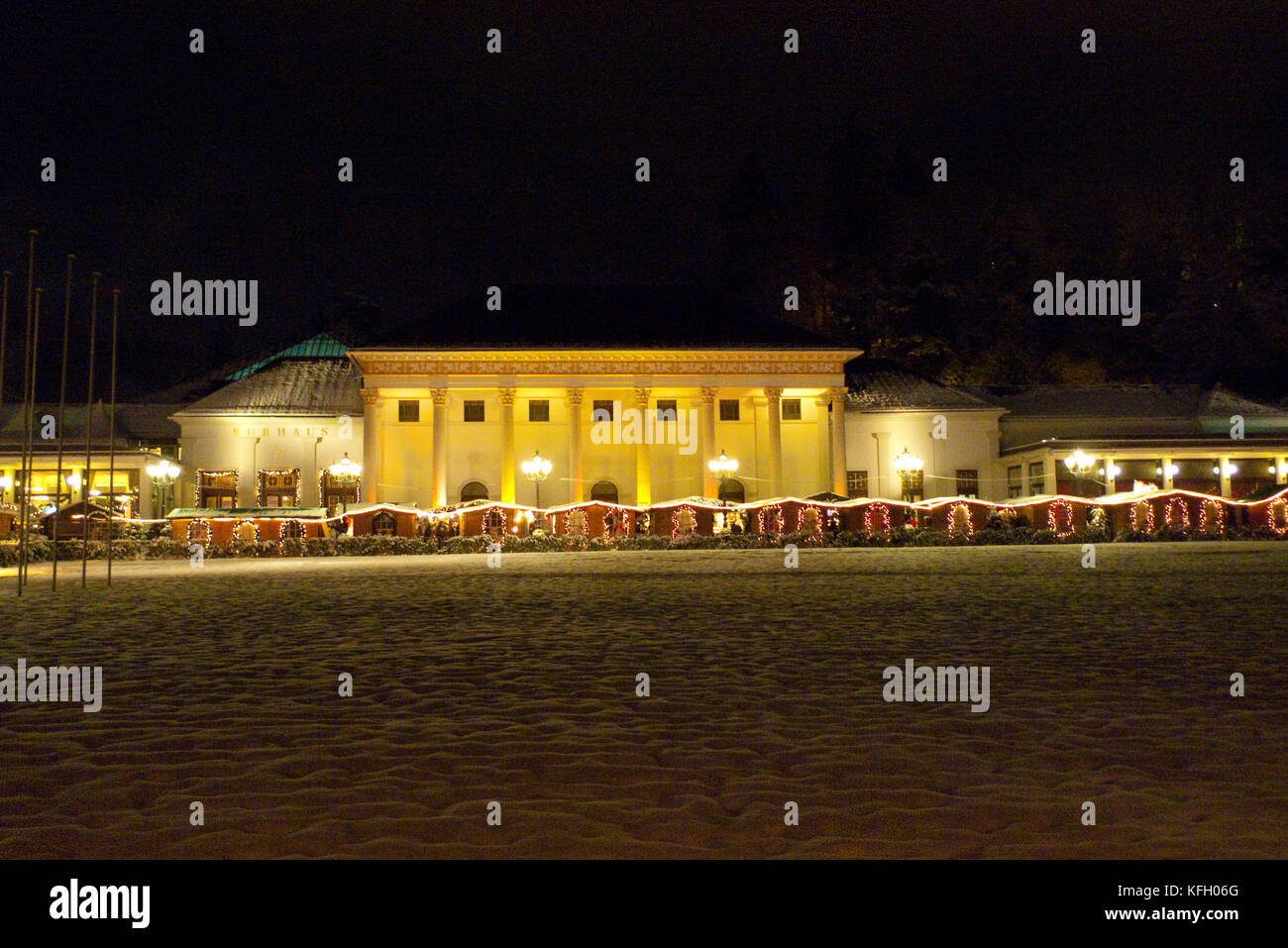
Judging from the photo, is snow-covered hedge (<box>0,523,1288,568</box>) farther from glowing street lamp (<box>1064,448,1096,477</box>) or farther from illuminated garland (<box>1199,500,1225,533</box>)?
glowing street lamp (<box>1064,448,1096,477</box>)

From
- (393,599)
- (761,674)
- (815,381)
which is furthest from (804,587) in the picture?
(815,381)

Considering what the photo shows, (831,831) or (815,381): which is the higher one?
(815,381)

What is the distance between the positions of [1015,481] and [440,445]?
29.6m

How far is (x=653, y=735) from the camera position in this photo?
689 centimetres

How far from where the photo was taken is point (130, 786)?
5652 millimetres

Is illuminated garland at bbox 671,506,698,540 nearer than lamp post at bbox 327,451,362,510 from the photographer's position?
Yes

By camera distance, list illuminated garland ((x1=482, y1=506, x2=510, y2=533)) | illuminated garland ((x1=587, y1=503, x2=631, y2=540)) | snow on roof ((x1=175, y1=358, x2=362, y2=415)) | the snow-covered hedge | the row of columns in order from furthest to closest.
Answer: snow on roof ((x1=175, y1=358, x2=362, y2=415)), the row of columns, illuminated garland ((x1=482, y1=506, x2=510, y2=533)), illuminated garland ((x1=587, y1=503, x2=631, y2=540)), the snow-covered hedge

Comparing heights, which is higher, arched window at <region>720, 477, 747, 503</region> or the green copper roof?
the green copper roof

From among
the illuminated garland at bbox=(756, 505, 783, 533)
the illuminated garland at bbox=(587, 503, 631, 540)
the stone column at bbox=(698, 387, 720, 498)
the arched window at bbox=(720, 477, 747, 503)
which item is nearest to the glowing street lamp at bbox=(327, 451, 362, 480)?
the stone column at bbox=(698, 387, 720, 498)

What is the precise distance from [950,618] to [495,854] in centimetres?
1022

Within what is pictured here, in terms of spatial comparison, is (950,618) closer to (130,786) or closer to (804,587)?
(804,587)

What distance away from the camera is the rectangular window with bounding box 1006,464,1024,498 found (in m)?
56.3

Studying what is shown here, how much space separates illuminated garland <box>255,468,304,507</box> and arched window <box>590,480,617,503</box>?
15.1 m

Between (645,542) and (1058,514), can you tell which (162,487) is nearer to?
(645,542)
